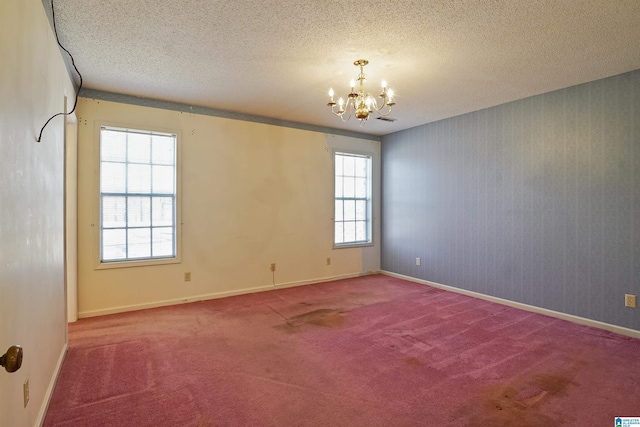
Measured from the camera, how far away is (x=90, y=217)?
377 centimetres

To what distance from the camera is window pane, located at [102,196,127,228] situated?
12.8 feet

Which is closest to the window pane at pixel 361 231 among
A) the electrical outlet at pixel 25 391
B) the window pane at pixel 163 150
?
the window pane at pixel 163 150

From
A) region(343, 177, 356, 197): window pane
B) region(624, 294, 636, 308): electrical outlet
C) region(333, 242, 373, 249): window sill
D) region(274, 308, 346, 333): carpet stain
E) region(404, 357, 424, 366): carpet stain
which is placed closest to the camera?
region(404, 357, 424, 366): carpet stain

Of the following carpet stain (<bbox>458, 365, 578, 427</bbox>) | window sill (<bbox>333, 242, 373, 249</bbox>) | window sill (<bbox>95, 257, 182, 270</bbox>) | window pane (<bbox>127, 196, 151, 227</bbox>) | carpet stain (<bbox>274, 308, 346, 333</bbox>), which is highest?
window pane (<bbox>127, 196, 151, 227</bbox>)

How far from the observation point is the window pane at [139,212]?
4039 mm

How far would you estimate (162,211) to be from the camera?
4.23 metres

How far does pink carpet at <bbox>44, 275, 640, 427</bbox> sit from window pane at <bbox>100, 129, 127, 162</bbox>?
1821 mm

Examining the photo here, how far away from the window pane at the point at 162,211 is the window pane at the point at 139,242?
159 millimetres

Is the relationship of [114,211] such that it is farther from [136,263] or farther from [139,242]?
[136,263]

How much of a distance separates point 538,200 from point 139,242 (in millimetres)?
4829

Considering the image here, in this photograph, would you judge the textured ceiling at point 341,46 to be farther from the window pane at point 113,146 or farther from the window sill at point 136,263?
the window sill at point 136,263

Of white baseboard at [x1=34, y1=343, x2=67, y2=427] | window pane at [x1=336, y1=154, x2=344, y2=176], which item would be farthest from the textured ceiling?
white baseboard at [x1=34, y1=343, x2=67, y2=427]

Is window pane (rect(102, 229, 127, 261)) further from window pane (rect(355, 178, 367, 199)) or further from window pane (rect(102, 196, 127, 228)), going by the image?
window pane (rect(355, 178, 367, 199))

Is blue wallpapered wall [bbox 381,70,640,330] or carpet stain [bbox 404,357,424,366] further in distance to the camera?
blue wallpapered wall [bbox 381,70,640,330]
